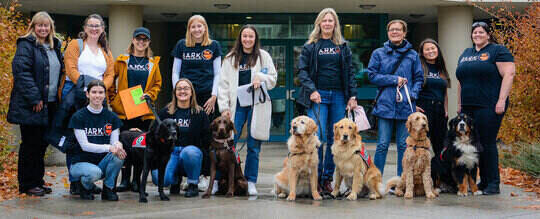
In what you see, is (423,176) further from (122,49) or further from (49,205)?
(122,49)

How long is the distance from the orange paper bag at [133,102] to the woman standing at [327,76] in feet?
6.13

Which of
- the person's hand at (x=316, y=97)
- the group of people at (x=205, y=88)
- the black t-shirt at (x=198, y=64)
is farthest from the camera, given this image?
the black t-shirt at (x=198, y=64)

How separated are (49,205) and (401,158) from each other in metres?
3.97

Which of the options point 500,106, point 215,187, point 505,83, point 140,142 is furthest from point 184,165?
point 505,83

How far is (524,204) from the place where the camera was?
5.95m

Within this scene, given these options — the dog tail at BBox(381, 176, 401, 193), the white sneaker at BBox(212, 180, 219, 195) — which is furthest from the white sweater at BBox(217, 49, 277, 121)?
the dog tail at BBox(381, 176, 401, 193)

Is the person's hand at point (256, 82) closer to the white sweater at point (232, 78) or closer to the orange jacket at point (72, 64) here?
the white sweater at point (232, 78)

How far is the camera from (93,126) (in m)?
6.18

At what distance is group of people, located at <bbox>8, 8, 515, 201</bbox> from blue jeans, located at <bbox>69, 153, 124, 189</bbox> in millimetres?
19

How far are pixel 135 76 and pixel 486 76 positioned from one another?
4.13m

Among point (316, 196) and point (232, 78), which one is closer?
point (316, 196)

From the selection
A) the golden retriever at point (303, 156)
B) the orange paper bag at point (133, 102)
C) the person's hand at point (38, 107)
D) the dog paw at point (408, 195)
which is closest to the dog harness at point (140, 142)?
the orange paper bag at point (133, 102)

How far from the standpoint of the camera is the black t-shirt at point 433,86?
23.2 ft

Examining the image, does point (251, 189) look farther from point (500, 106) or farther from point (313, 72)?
point (500, 106)
